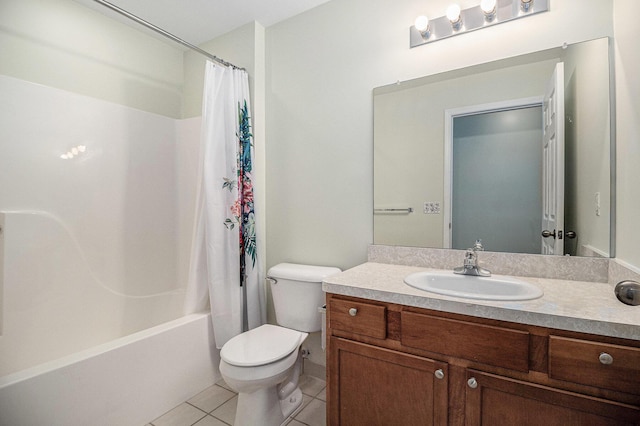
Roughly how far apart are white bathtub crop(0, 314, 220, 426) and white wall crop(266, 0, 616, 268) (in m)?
0.81

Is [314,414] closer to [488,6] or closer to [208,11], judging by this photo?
[488,6]

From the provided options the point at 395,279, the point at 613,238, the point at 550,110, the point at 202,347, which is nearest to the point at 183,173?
the point at 202,347

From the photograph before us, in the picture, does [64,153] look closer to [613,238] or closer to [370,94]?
[370,94]

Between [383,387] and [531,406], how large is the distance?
504 millimetres

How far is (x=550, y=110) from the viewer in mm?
1423

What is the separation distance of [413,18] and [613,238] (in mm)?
1457

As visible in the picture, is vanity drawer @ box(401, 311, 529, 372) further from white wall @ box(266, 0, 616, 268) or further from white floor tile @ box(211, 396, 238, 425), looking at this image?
white floor tile @ box(211, 396, 238, 425)

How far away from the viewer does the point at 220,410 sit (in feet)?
5.87

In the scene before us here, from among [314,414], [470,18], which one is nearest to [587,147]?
[470,18]

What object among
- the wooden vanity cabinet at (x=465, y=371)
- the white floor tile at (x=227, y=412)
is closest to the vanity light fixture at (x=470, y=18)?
the wooden vanity cabinet at (x=465, y=371)

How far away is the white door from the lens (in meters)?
1.40

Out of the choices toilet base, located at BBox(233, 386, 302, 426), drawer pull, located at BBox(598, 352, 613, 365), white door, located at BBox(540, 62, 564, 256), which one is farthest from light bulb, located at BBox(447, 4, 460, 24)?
toilet base, located at BBox(233, 386, 302, 426)

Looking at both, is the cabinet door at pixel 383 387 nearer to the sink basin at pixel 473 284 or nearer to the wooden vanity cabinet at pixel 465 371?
the wooden vanity cabinet at pixel 465 371

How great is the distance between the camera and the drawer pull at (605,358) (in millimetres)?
882
